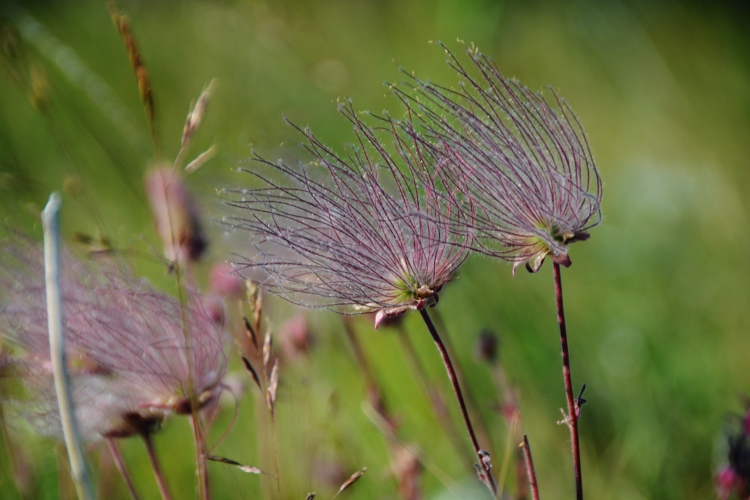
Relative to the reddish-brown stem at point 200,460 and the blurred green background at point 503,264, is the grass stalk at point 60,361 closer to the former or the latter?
the reddish-brown stem at point 200,460

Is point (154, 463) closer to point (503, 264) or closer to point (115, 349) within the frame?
point (115, 349)

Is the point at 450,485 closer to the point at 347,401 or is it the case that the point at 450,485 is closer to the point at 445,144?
the point at 445,144

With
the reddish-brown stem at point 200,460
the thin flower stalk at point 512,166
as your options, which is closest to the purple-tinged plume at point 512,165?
the thin flower stalk at point 512,166

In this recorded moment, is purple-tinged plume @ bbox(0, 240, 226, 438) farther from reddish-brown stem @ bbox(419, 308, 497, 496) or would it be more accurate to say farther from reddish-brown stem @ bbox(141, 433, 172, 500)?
reddish-brown stem @ bbox(419, 308, 497, 496)

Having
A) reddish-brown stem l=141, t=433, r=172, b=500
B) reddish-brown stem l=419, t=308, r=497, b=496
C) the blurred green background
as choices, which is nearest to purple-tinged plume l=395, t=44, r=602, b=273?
reddish-brown stem l=419, t=308, r=497, b=496

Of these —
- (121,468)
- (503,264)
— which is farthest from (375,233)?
(503,264)
